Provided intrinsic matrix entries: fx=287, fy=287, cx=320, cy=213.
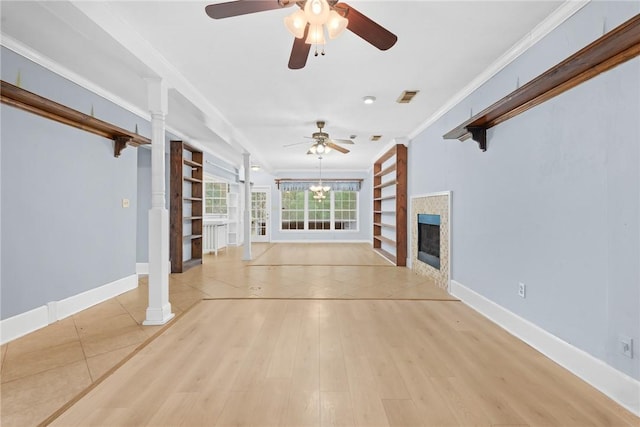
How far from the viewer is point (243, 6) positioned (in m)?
1.61

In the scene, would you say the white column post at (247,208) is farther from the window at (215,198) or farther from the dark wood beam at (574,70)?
the dark wood beam at (574,70)

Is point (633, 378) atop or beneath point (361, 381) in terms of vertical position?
atop

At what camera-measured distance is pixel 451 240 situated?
12.8 ft

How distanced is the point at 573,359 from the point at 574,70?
1.99m

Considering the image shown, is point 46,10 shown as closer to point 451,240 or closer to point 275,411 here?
point 275,411

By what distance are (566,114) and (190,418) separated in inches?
125

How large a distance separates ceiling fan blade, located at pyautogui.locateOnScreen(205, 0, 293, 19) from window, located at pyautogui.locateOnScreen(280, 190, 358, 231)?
852 cm

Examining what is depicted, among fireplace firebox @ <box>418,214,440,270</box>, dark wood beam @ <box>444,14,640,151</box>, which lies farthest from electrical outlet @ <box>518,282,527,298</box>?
fireplace firebox @ <box>418,214,440,270</box>

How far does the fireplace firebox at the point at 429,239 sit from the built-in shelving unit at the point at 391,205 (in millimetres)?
722

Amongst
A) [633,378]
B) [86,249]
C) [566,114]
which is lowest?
[633,378]

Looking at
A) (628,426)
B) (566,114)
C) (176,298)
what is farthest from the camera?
(176,298)

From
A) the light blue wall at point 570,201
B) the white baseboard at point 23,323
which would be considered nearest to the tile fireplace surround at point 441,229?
the light blue wall at point 570,201

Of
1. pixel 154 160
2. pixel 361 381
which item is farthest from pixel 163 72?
pixel 361 381

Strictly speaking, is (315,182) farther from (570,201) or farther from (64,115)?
(570,201)
